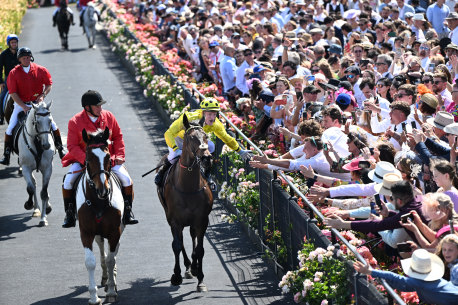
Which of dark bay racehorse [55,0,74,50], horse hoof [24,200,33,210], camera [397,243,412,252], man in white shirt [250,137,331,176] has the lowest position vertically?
dark bay racehorse [55,0,74,50]

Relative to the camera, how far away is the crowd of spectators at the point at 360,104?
32.2ft

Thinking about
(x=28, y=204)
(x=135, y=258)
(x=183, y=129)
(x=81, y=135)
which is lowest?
(x=28, y=204)

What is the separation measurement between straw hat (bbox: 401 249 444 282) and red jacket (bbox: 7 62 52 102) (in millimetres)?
11485

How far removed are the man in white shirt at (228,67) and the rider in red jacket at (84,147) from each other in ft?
25.8

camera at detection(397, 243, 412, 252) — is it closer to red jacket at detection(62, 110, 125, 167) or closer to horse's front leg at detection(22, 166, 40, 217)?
red jacket at detection(62, 110, 125, 167)

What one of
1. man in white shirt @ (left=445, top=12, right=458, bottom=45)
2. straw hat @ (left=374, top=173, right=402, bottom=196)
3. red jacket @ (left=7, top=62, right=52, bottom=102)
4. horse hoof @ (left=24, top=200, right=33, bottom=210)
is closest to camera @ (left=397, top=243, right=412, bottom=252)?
straw hat @ (left=374, top=173, right=402, bottom=196)

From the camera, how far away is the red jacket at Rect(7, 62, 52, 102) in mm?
18122

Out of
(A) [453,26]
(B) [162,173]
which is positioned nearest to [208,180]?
(B) [162,173]

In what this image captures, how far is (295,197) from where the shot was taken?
12562 mm

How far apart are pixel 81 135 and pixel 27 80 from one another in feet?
19.1

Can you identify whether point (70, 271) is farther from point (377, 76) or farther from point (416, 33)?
point (416, 33)

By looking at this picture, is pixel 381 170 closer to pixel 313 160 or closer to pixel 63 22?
pixel 313 160

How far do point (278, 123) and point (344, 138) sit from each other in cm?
376

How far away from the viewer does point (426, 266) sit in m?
8.44
